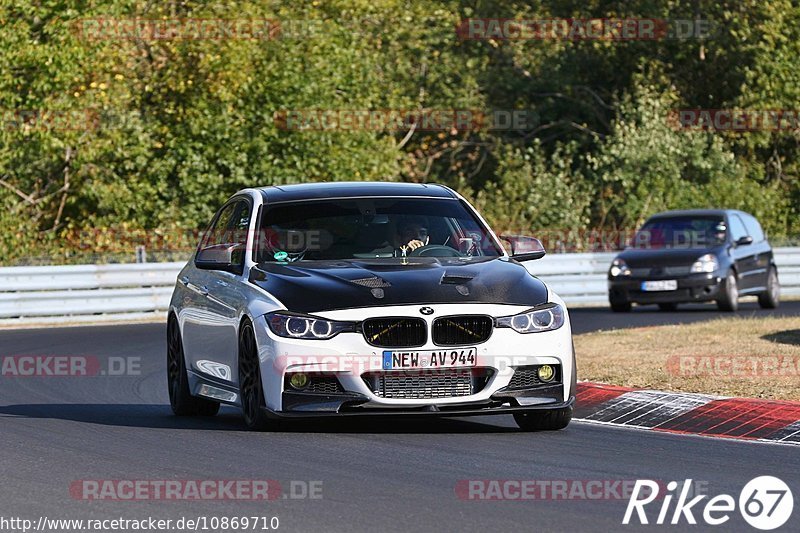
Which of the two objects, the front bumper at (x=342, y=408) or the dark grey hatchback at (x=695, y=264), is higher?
the front bumper at (x=342, y=408)

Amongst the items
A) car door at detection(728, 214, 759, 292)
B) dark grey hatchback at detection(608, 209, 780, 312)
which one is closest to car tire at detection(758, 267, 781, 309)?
dark grey hatchback at detection(608, 209, 780, 312)

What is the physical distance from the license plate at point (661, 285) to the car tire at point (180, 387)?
1376 centimetres

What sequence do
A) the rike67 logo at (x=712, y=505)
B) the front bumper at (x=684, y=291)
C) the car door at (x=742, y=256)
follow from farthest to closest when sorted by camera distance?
the car door at (x=742, y=256), the front bumper at (x=684, y=291), the rike67 logo at (x=712, y=505)

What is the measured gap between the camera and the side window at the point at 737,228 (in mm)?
26312

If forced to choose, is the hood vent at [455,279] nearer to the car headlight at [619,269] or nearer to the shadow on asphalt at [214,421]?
the shadow on asphalt at [214,421]

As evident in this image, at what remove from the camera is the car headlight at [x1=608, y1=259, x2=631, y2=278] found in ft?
85.3

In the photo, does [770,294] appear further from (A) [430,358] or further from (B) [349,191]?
(A) [430,358]

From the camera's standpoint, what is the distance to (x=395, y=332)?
1033 centimetres

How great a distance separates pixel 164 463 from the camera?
31.2 feet

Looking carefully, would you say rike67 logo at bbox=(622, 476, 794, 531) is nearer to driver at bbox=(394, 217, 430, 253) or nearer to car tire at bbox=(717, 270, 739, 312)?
driver at bbox=(394, 217, 430, 253)

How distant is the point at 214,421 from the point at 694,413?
10.8ft

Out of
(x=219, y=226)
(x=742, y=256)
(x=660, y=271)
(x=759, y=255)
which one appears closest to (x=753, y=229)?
(x=759, y=255)

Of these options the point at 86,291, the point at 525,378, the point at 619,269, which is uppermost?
the point at 525,378

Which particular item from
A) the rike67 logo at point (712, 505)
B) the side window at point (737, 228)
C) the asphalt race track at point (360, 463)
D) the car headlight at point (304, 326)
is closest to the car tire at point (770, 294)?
the side window at point (737, 228)
